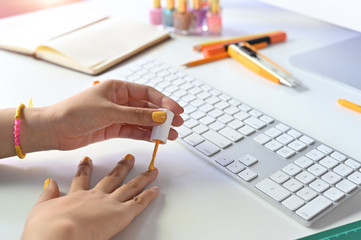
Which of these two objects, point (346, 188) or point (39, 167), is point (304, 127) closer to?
point (346, 188)

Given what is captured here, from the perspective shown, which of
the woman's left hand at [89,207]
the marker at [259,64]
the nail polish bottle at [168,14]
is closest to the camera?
the woman's left hand at [89,207]

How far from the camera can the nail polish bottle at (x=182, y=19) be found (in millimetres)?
1106

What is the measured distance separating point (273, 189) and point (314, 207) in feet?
0.18

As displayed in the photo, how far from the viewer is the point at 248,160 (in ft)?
2.22

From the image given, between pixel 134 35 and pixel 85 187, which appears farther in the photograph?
pixel 134 35

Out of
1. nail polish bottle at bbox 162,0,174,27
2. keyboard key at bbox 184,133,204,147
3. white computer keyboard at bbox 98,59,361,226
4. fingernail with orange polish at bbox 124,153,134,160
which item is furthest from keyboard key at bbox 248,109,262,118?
nail polish bottle at bbox 162,0,174,27

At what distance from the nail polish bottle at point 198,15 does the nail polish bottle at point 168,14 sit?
0.16 ft

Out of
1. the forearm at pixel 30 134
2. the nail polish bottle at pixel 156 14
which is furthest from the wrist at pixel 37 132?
the nail polish bottle at pixel 156 14

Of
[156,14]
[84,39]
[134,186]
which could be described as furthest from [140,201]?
[156,14]

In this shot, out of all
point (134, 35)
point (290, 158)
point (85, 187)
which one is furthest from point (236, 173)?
point (134, 35)

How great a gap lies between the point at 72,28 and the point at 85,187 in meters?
0.55

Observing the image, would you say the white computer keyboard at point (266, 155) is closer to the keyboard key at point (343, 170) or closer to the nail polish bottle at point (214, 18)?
the keyboard key at point (343, 170)

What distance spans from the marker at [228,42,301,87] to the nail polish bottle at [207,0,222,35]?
12cm

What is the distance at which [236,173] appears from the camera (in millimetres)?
660
